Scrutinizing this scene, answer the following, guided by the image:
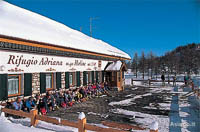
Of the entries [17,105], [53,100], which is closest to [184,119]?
[53,100]

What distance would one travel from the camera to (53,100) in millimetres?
9641

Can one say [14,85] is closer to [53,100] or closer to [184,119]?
[53,100]

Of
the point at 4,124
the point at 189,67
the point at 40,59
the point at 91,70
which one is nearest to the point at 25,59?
the point at 40,59

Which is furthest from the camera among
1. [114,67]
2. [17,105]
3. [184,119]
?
[114,67]

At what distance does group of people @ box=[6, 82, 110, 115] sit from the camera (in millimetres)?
7990

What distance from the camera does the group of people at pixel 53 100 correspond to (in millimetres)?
7990

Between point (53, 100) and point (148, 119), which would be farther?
point (53, 100)

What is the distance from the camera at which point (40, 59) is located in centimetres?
964

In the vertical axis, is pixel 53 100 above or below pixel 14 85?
below

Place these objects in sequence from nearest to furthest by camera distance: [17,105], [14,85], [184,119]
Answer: [17,105] → [184,119] → [14,85]

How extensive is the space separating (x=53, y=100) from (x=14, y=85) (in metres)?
2.38

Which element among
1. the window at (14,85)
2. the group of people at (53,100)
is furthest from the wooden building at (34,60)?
the group of people at (53,100)

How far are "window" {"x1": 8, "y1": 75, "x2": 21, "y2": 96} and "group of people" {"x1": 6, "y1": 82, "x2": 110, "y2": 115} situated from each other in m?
0.50

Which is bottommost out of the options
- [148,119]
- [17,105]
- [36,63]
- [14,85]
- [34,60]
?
[148,119]
